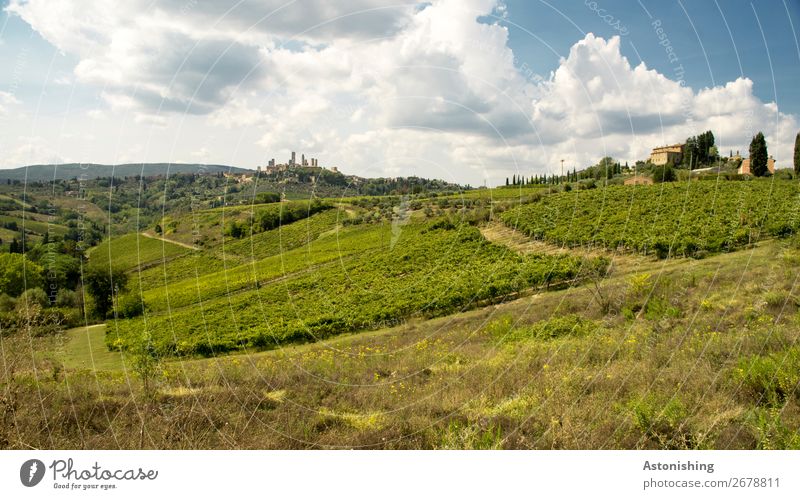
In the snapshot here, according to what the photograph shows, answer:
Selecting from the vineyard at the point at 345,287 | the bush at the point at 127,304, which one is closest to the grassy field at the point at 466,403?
the vineyard at the point at 345,287

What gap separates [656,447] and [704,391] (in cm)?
105

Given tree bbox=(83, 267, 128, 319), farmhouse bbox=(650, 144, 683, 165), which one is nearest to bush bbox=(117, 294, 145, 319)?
tree bbox=(83, 267, 128, 319)

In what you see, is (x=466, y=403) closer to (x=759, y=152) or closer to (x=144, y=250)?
(x=759, y=152)

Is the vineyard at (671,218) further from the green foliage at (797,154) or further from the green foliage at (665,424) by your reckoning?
the green foliage at (665,424)

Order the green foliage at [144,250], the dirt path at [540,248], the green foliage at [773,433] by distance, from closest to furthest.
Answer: the green foliage at [773,433] < the dirt path at [540,248] < the green foliage at [144,250]

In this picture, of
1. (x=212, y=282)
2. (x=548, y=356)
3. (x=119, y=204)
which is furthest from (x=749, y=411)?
(x=212, y=282)

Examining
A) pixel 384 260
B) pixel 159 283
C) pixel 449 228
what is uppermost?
pixel 449 228

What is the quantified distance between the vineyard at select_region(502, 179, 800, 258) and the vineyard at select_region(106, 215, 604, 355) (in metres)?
3.42

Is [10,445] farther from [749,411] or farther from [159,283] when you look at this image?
[159,283]

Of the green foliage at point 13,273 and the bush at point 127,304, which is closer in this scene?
the green foliage at point 13,273

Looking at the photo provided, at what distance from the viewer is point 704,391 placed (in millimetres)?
5242

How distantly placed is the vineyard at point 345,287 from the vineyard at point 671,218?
3.42 m

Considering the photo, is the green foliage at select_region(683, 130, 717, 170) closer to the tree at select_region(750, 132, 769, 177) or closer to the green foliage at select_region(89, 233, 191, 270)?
the tree at select_region(750, 132, 769, 177)

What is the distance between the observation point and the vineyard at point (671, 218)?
837 inches
